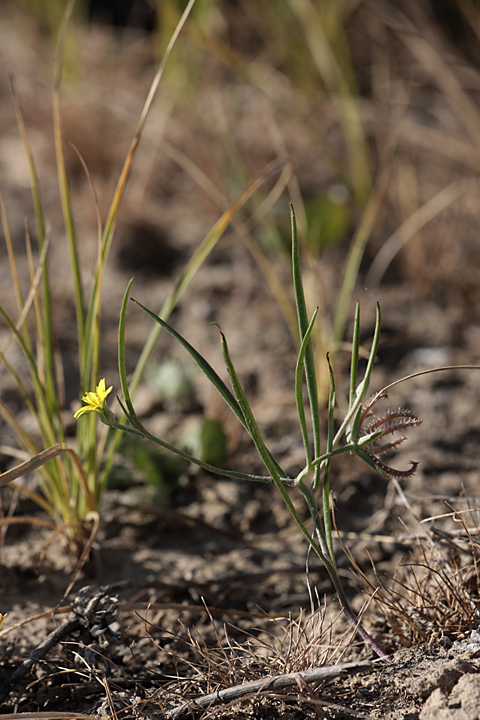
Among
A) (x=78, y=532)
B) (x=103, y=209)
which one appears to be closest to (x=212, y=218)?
(x=103, y=209)

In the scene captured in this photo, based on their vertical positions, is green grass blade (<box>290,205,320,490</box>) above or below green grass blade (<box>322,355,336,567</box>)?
above

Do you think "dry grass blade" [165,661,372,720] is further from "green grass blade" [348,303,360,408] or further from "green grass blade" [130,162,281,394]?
"green grass blade" [130,162,281,394]

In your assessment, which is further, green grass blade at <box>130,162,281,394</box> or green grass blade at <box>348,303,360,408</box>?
green grass blade at <box>130,162,281,394</box>

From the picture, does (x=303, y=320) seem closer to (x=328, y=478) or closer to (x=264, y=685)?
(x=328, y=478)

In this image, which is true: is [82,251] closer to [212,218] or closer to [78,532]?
[212,218]

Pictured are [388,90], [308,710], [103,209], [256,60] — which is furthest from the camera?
[256,60]

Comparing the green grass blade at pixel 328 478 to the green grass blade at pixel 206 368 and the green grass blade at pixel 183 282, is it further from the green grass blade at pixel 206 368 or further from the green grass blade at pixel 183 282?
the green grass blade at pixel 183 282

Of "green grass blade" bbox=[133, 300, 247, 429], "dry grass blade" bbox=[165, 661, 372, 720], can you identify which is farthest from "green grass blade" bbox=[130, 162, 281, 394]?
"dry grass blade" bbox=[165, 661, 372, 720]

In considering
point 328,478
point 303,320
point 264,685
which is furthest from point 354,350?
point 264,685

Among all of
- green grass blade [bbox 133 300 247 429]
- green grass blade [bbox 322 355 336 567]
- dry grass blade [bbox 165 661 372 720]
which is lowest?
dry grass blade [bbox 165 661 372 720]

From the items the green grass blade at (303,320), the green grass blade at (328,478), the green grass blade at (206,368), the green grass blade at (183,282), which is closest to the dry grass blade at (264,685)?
the green grass blade at (328,478)

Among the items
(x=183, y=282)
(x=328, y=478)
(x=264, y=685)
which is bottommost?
(x=264, y=685)
